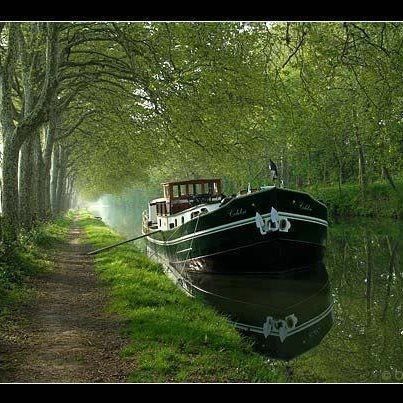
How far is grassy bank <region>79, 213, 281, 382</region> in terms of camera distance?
20.9 ft

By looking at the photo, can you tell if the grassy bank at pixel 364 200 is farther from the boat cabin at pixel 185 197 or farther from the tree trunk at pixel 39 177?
the tree trunk at pixel 39 177

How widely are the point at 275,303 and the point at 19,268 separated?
6382mm

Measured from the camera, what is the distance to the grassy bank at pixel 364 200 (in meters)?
31.2

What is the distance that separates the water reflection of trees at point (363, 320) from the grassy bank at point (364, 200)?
1150cm

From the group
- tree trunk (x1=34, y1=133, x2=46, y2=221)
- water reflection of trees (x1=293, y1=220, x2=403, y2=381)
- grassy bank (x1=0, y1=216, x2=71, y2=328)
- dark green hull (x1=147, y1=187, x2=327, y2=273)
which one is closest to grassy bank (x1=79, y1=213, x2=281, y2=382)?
water reflection of trees (x1=293, y1=220, x2=403, y2=381)

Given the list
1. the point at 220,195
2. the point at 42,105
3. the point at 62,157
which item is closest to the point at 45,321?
the point at 42,105

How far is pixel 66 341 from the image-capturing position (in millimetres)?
7477

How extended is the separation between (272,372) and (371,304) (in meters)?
5.28

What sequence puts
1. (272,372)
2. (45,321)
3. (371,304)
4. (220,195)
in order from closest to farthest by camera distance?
(272,372) → (45,321) → (371,304) → (220,195)

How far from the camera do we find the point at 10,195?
1379 cm

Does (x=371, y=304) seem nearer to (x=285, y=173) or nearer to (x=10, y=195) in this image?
(x=10, y=195)

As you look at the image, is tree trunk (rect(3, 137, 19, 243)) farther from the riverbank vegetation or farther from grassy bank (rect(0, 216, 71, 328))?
grassy bank (rect(0, 216, 71, 328))

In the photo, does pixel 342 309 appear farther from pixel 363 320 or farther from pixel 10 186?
pixel 10 186

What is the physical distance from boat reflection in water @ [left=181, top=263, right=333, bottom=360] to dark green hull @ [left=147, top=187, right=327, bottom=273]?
1.43 feet
